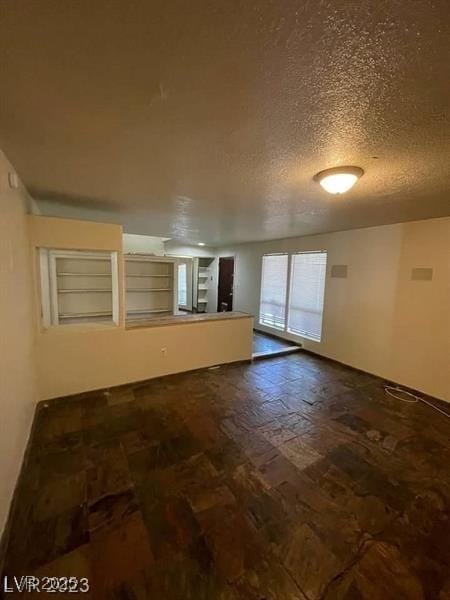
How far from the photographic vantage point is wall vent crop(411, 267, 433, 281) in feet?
Result: 11.2

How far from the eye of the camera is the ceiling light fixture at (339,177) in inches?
74.7

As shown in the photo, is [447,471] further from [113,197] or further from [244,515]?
[113,197]

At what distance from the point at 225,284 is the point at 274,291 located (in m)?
2.38

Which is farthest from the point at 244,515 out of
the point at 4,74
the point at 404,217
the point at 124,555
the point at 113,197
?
the point at 404,217

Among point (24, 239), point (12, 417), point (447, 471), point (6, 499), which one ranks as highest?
point (24, 239)

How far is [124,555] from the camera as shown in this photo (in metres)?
1.42

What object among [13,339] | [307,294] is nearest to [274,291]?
[307,294]

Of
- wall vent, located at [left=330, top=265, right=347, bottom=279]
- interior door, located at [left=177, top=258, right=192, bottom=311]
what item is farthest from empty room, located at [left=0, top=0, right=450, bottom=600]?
interior door, located at [left=177, top=258, right=192, bottom=311]

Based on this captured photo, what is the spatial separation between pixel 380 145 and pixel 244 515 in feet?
8.35

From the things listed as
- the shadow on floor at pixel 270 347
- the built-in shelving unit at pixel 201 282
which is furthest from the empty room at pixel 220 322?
the built-in shelving unit at pixel 201 282

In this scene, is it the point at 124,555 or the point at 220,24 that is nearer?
the point at 220,24

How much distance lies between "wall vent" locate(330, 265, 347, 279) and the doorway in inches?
141

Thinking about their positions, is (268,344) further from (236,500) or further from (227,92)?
(227,92)

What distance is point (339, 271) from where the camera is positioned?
457cm
